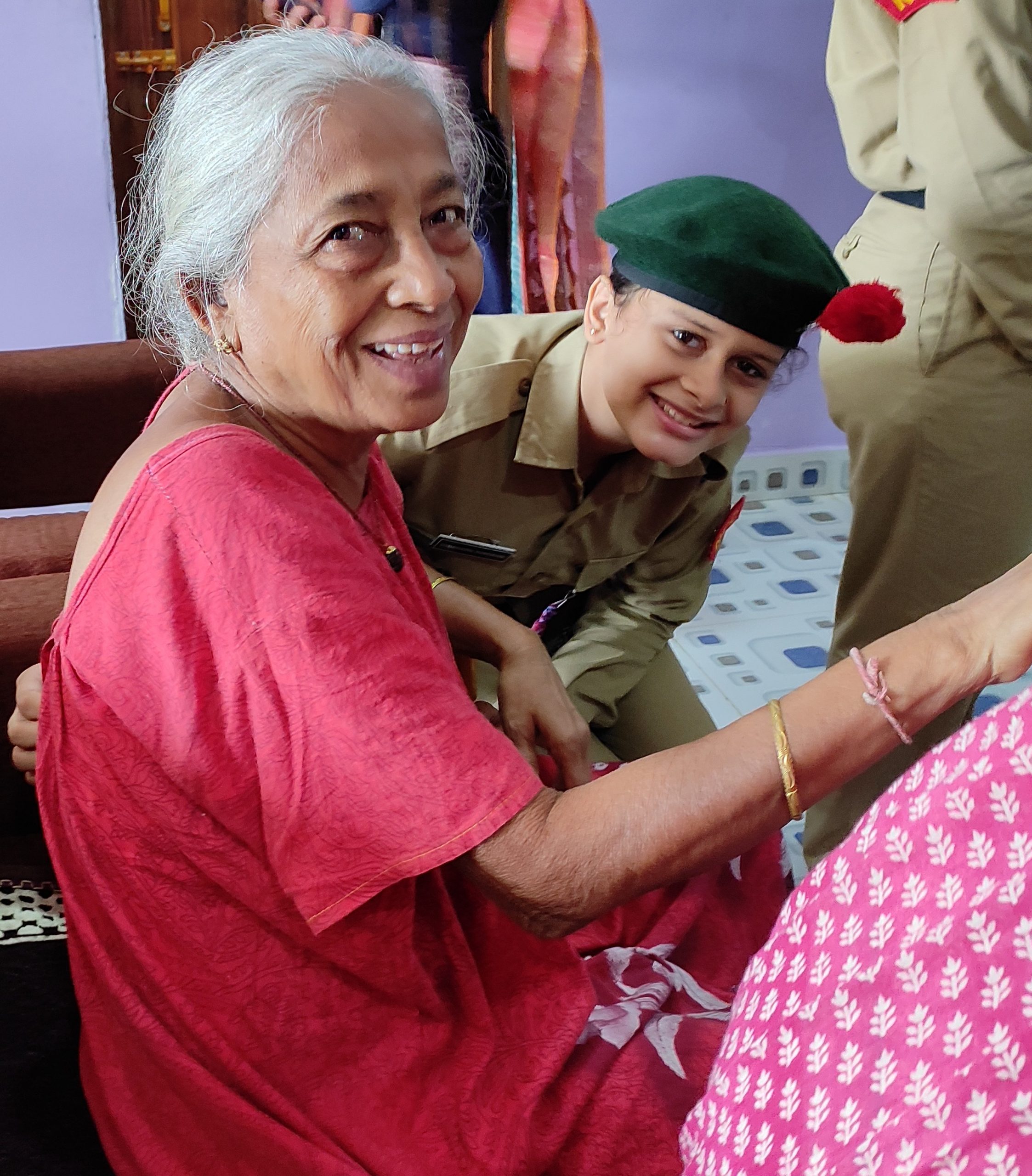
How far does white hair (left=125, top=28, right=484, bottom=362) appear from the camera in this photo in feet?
2.99

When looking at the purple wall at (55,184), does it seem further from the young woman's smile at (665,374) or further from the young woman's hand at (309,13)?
the young woman's smile at (665,374)

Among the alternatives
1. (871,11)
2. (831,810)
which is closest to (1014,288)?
(871,11)

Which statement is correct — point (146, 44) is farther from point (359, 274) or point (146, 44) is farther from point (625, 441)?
point (359, 274)

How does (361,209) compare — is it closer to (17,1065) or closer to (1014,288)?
(17,1065)

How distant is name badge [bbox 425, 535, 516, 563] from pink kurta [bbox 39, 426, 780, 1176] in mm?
658

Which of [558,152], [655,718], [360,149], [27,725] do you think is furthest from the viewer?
[558,152]

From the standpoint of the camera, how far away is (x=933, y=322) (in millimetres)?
1644

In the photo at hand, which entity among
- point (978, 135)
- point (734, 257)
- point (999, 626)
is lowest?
point (999, 626)

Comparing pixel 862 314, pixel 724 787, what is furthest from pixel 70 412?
pixel 724 787

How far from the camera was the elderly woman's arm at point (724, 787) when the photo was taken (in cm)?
83

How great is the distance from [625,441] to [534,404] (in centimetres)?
13

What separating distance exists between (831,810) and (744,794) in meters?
1.05

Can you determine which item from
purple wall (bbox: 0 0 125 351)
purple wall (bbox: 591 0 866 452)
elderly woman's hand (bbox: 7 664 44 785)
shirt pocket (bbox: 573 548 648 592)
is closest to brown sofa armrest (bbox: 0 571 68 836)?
elderly woman's hand (bbox: 7 664 44 785)

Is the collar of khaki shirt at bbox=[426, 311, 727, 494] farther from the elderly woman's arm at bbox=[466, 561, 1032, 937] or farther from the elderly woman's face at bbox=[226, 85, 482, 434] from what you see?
the elderly woman's arm at bbox=[466, 561, 1032, 937]
